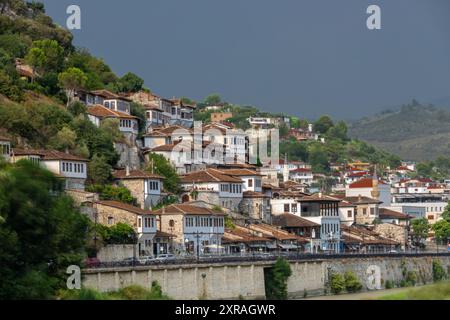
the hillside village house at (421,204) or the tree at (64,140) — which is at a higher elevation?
the tree at (64,140)

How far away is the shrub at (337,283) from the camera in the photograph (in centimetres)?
10026

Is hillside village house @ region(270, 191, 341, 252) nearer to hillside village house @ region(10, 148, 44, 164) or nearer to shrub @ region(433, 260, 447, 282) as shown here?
shrub @ region(433, 260, 447, 282)

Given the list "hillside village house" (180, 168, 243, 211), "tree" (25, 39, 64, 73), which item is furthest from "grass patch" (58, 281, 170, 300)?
"tree" (25, 39, 64, 73)

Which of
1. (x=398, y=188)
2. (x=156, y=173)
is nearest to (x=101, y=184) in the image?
(x=156, y=173)

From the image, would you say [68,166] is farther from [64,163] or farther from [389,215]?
[389,215]

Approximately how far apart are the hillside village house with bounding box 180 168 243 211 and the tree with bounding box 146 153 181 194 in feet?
2.73

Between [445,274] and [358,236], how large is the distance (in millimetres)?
10712

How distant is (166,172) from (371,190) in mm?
50368

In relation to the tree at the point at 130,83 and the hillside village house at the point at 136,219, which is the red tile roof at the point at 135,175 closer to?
the hillside village house at the point at 136,219

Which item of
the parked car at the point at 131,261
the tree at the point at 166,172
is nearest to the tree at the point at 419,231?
the tree at the point at 166,172

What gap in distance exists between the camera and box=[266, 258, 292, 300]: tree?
92.6m

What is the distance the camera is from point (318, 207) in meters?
120

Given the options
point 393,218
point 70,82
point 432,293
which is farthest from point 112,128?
point 432,293

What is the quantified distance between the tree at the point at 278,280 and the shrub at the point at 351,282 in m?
8.71
